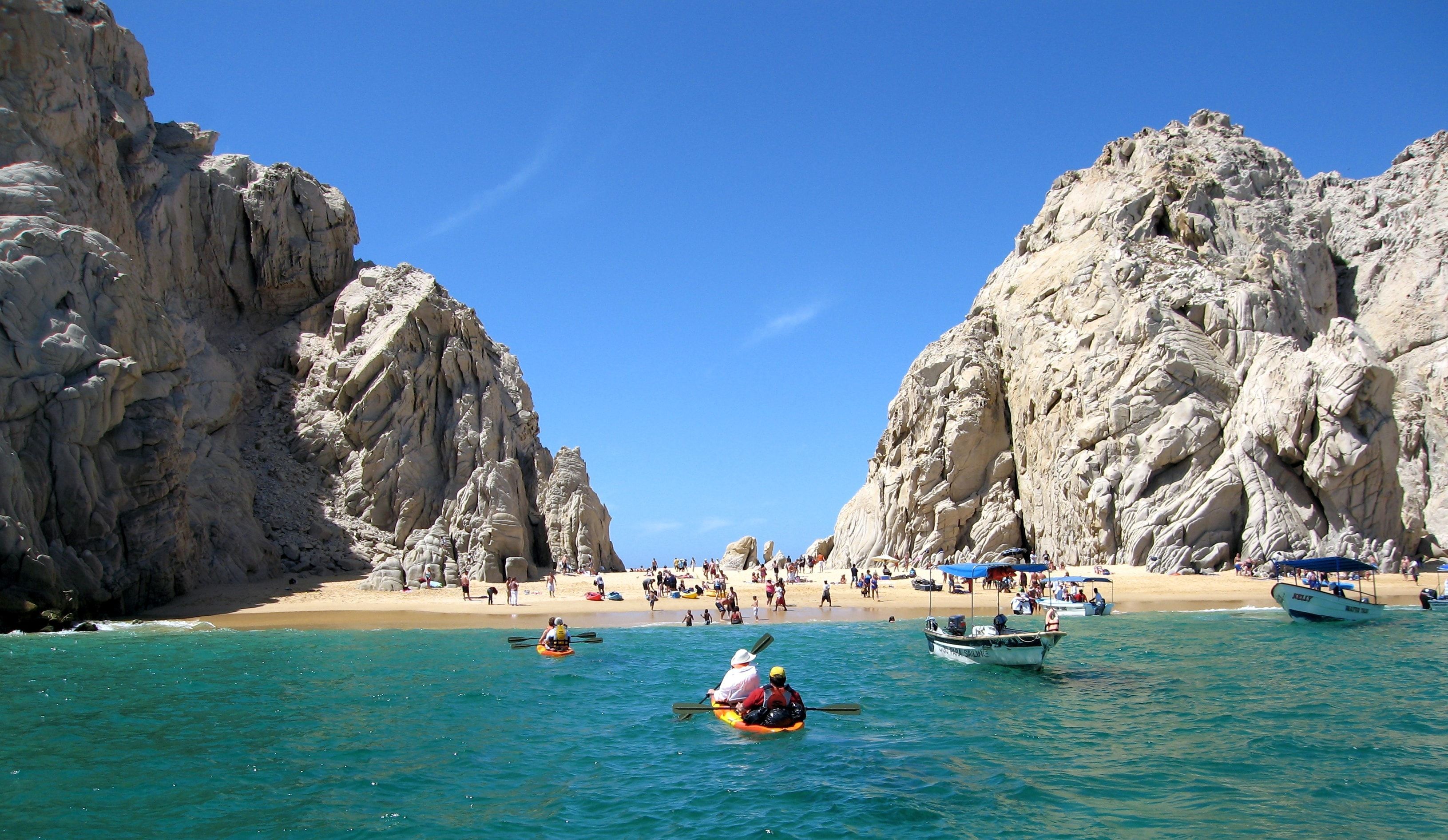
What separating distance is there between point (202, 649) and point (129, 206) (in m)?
27.6

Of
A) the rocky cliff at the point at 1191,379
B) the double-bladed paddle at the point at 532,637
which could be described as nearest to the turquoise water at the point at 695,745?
the double-bladed paddle at the point at 532,637

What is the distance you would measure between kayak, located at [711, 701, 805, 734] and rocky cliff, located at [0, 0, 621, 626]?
2181 centimetres

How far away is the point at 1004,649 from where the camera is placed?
24344 millimetres

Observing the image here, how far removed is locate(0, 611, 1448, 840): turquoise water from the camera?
12.9m

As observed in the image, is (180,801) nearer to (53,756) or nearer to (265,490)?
(53,756)

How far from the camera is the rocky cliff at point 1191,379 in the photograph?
139 feet

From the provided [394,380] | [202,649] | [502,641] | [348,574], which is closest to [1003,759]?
[502,641]

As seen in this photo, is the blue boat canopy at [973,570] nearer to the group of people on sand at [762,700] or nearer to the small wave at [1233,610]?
the small wave at [1233,610]

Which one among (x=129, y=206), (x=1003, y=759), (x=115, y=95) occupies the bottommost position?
(x=1003, y=759)

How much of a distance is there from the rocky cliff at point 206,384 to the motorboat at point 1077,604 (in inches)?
922

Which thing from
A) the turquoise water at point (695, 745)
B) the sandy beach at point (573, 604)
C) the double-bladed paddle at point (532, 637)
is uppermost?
the sandy beach at point (573, 604)

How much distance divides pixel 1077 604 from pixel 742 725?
2264cm

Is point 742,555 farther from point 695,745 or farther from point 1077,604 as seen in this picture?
point 695,745

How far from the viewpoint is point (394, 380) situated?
1876 inches
